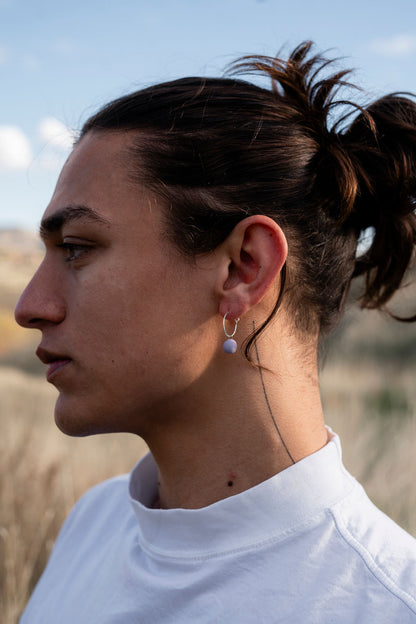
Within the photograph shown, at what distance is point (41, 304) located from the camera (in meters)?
1.60

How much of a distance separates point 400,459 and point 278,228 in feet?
7.85

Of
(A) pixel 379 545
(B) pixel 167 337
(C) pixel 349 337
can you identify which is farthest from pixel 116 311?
(C) pixel 349 337

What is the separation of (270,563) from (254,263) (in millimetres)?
713

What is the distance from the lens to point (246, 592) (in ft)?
4.43

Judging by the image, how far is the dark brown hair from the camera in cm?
161

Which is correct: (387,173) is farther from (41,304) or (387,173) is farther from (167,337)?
(41,304)

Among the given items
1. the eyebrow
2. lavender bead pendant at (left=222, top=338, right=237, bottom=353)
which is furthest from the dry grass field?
the eyebrow

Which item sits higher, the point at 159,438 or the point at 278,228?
the point at 278,228

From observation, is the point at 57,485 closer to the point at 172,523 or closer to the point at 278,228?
the point at 172,523

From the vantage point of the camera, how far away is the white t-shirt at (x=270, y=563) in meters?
1.28

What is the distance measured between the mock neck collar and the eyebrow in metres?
0.75

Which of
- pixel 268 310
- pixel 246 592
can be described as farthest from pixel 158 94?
pixel 246 592

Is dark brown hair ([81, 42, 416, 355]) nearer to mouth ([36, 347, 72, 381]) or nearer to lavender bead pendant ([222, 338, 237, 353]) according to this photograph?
lavender bead pendant ([222, 338, 237, 353])

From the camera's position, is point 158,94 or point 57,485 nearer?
point 158,94
